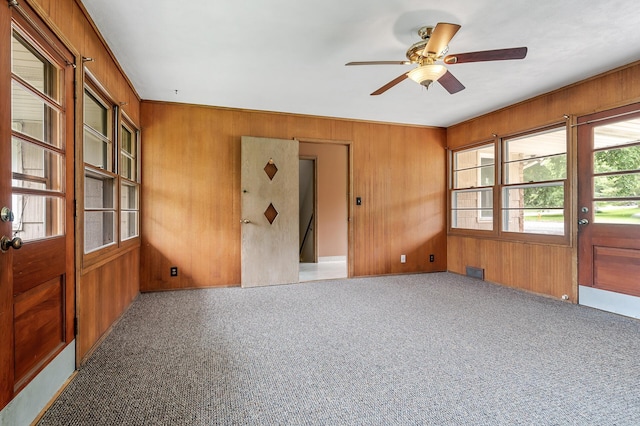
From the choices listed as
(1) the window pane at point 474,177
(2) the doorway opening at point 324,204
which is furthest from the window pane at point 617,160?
(2) the doorway opening at point 324,204

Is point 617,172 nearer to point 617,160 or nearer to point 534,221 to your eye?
point 617,160

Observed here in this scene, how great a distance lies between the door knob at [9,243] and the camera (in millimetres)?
1329

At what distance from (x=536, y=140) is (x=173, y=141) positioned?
182 inches

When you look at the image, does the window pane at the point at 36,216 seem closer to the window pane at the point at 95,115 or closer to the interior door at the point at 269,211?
the window pane at the point at 95,115

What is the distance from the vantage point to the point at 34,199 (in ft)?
5.54

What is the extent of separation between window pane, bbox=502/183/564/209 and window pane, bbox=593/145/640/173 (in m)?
0.43

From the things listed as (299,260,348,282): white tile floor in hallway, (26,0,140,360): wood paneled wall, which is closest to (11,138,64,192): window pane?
(26,0,140,360): wood paneled wall

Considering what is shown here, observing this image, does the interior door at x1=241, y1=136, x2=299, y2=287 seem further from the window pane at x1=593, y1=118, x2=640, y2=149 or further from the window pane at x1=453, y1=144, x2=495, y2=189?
the window pane at x1=593, y1=118, x2=640, y2=149

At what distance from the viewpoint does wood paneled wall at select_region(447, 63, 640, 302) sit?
3.14 m

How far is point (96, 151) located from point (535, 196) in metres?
4.79

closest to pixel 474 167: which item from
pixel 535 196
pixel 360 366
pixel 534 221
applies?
pixel 535 196

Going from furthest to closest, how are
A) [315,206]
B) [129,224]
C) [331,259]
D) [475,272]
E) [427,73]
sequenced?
[331,259]
[315,206]
[475,272]
[129,224]
[427,73]

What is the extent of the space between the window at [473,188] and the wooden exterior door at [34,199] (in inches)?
189

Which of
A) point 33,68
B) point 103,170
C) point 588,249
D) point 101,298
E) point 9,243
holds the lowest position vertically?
point 101,298
